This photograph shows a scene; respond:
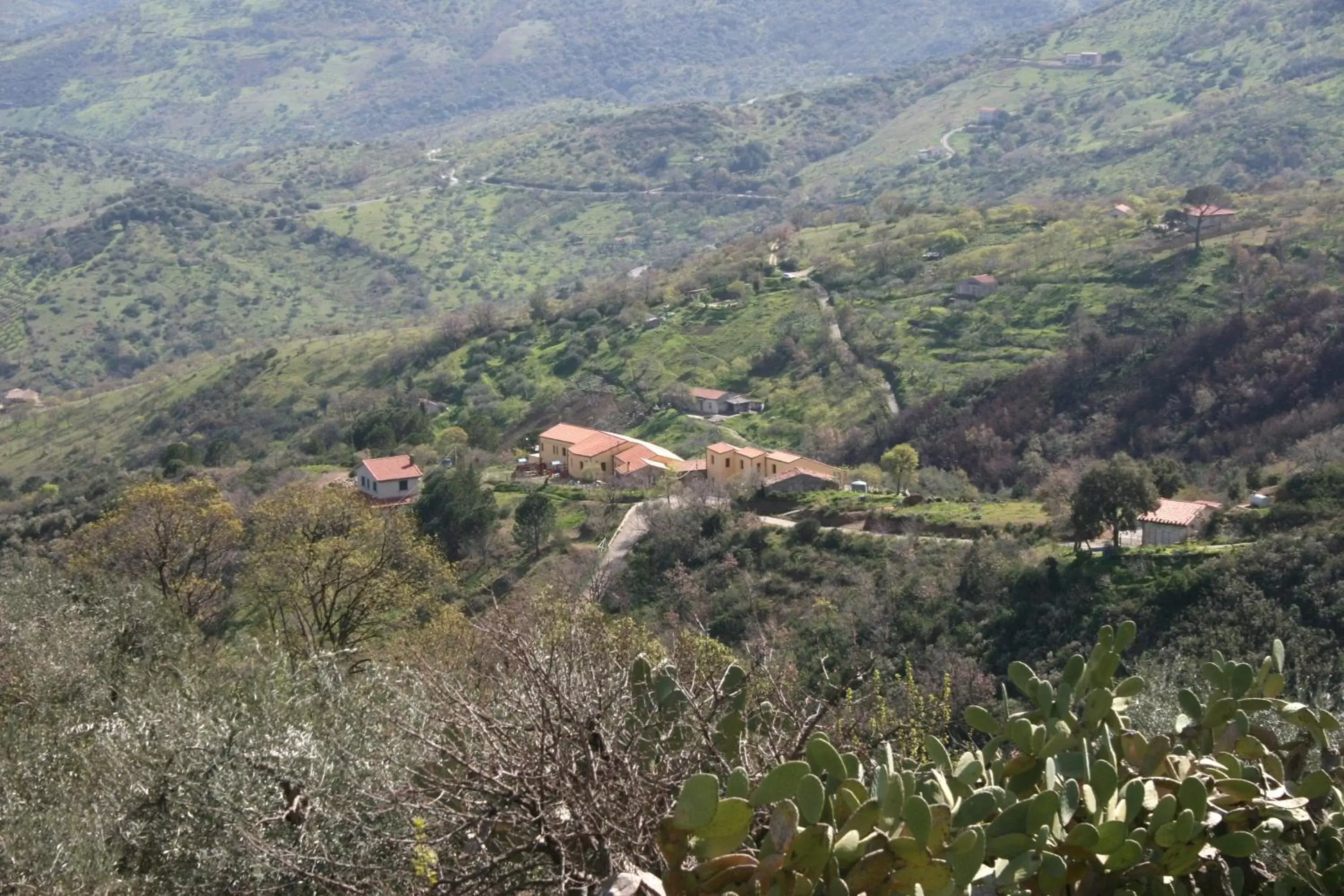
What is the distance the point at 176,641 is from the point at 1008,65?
170181 millimetres

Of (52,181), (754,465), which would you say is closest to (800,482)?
(754,465)

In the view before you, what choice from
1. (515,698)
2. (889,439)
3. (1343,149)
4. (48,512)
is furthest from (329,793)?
(1343,149)

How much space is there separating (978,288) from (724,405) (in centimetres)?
1657

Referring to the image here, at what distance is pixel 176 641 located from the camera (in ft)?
60.5

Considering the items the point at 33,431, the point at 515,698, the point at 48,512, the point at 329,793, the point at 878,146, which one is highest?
the point at 515,698

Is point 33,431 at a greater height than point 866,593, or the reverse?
point 866,593

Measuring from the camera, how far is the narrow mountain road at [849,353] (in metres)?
56.6

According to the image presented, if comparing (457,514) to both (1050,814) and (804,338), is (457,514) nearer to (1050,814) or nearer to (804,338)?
(804,338)

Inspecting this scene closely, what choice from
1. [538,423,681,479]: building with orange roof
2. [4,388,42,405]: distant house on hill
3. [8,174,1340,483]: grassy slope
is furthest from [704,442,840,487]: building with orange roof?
[4,388,42,405]: distant house on hill

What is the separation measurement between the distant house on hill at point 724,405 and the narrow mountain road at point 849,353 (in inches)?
195

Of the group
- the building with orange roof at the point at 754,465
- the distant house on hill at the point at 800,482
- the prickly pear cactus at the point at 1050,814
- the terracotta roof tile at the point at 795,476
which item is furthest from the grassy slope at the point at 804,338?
the prickly pear cactus at the point at 1050,814

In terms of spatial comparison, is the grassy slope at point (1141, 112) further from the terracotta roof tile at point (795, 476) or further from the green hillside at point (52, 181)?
the green hillside at point (52, 181)

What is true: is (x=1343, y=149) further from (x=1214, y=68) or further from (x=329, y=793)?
(x=329, y=793)

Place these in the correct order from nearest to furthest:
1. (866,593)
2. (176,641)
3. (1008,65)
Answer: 1. (176,641)
2. (866,593)
3. (1008,65)
